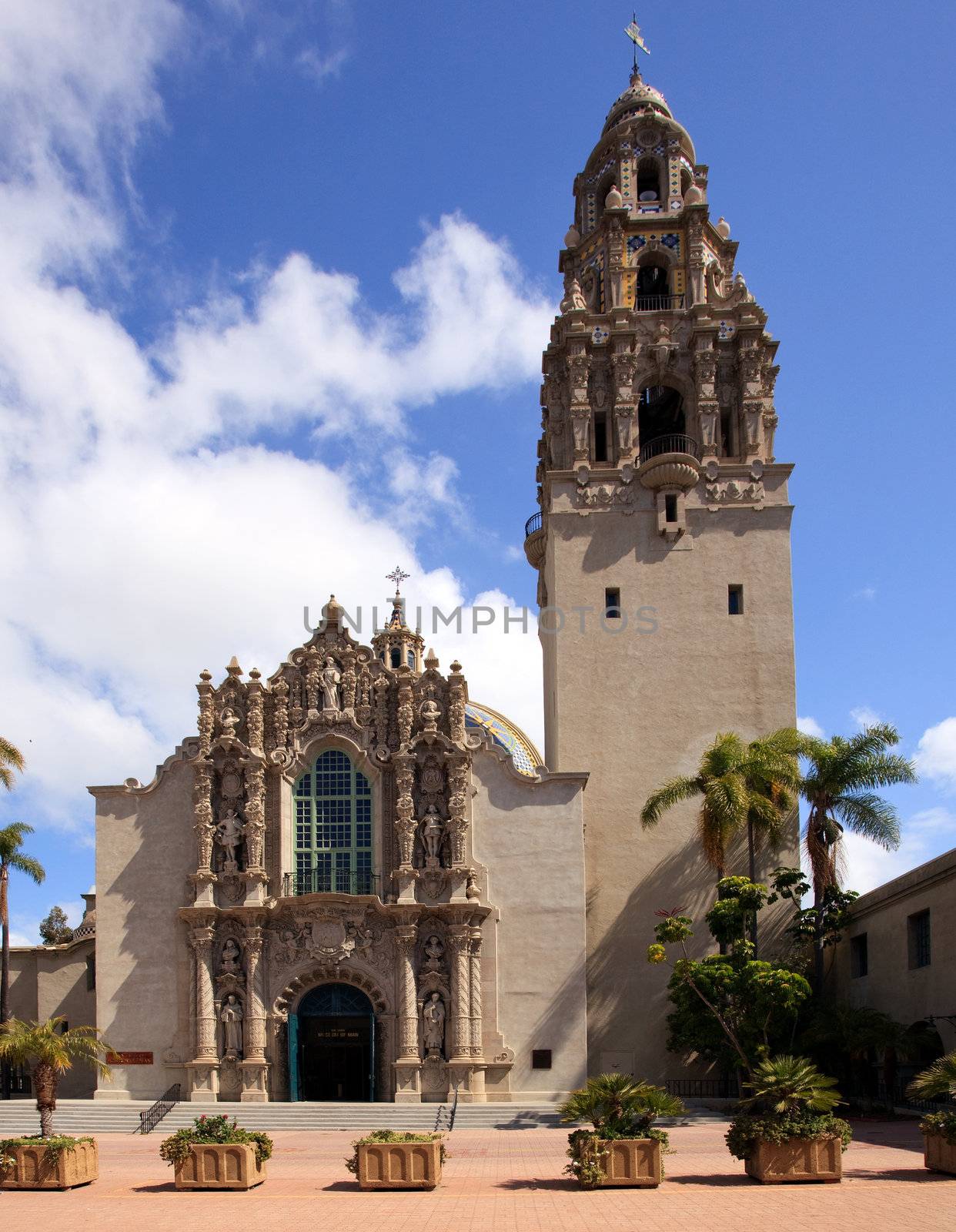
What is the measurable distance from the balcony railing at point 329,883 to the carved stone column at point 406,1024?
5.58ft

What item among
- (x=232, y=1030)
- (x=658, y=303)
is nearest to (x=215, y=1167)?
(x=232, y=1030)

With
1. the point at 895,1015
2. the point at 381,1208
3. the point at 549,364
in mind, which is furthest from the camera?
the point at 549,364

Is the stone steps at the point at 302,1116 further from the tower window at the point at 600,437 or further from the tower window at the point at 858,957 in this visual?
the tower window at the point at 600,437

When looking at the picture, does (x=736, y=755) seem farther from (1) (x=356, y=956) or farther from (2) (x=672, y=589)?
(1) (x=356, y=956)

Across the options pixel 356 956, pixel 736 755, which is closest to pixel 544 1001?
pixel 356 956

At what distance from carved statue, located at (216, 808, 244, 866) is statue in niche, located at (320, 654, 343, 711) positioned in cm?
425

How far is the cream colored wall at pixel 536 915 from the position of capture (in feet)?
116

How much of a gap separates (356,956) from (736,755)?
40.2ft

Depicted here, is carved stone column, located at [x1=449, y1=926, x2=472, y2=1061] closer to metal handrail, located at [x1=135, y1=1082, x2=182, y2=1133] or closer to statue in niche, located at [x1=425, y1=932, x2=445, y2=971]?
statue in niche, located at [x1=425, y1=932, x2=445, y2=971]

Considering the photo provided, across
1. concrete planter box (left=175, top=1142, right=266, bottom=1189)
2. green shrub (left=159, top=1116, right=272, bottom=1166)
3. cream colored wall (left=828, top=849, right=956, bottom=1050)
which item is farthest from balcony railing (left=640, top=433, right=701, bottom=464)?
concrete planter box (left=175, top=1142, right=266, bottom=1189)

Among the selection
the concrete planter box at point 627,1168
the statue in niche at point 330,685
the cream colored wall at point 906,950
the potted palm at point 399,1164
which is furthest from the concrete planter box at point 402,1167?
the statue in niche at point 330,685

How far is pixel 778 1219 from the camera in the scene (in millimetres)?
15859

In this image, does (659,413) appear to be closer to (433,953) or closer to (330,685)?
(330,685)

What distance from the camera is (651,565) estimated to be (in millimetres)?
41344
